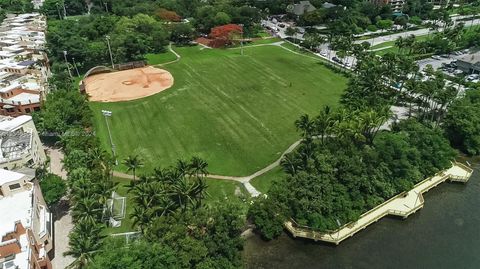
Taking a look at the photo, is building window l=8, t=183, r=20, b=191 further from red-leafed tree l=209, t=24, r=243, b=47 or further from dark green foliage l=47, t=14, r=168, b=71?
red-leafed tree l=209, t=24, r=243, b=47

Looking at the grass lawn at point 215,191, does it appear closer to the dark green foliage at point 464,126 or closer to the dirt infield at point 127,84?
the dirt infield at point 127,84

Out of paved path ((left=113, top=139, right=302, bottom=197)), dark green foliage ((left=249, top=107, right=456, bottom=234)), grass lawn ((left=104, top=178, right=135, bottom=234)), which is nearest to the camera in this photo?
dark green foliage ((left=249, top=107, right=456, bottom=234))

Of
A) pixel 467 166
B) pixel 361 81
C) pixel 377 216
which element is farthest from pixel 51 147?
pixel 467 166

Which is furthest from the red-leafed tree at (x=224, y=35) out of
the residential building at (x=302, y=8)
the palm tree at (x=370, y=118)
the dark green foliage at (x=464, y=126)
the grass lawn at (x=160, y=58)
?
the dark green foliage at (x=464, y=126)

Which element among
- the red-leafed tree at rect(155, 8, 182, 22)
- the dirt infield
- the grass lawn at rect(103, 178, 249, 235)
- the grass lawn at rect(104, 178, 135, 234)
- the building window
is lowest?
the grass lawn at rect(104, 178, 135, 234)

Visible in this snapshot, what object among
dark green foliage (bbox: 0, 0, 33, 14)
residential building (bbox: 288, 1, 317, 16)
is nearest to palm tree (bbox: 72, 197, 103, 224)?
residential building (bbox: 288, 1, 317, 16)

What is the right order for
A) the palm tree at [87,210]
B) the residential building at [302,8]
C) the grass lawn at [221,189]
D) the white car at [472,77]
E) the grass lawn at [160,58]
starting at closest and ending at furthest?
the palm tree at [87,210], the grass lawn at [221,189], the white car at [472,77], the grass lawn at [160,58], the residential building at [302,8]

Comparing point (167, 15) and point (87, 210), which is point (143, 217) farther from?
point (167, 15)
